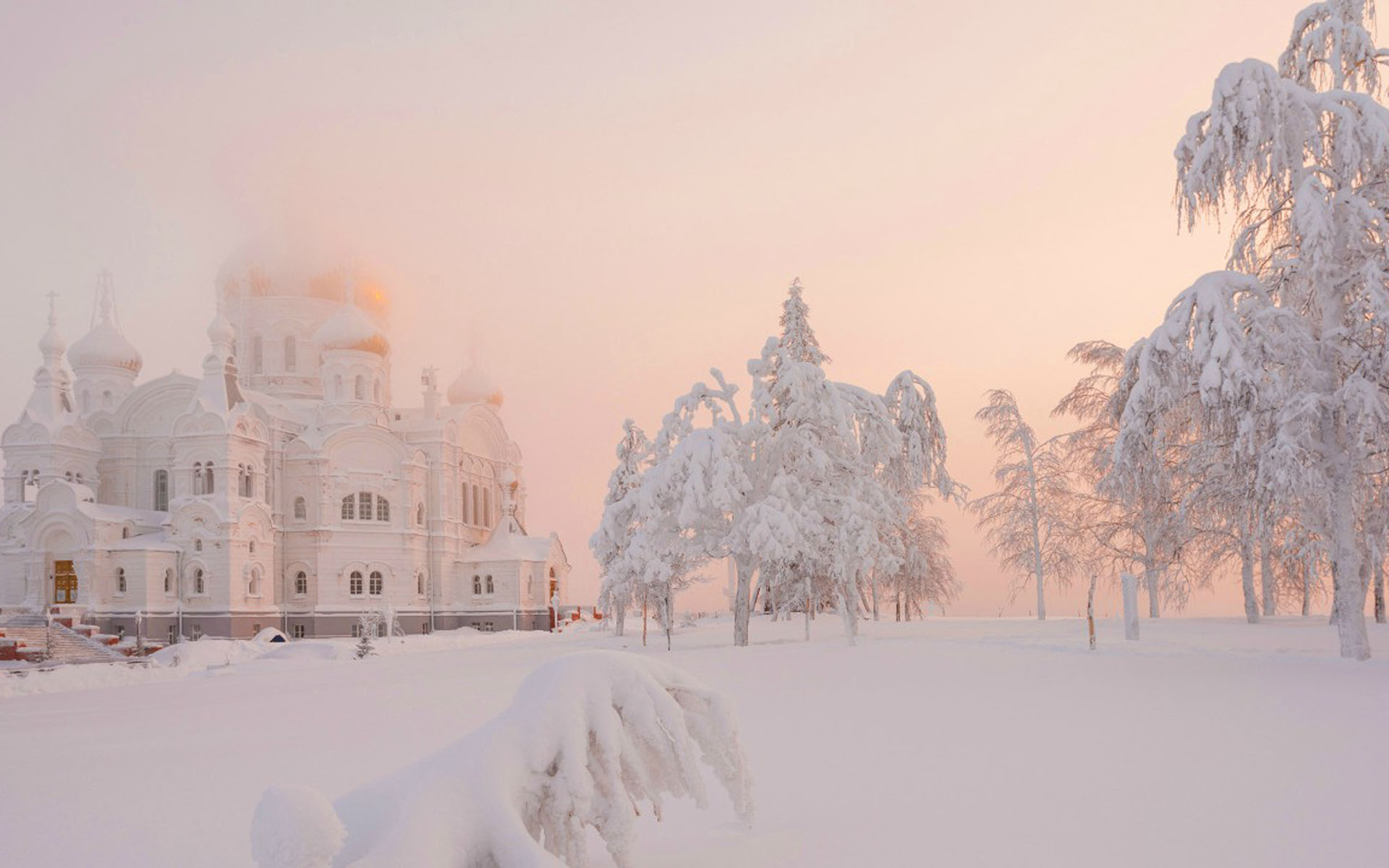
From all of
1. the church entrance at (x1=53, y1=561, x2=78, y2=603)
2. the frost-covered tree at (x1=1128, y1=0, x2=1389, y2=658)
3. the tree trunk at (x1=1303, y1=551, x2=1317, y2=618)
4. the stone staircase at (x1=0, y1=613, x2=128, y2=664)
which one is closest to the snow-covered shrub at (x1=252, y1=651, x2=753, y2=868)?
the frost-covered tree at (x1=1128, y1=0, x2=1389, y2=658)

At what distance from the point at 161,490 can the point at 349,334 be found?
14135mm

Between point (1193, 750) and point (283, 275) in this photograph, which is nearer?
point (1193, 750)

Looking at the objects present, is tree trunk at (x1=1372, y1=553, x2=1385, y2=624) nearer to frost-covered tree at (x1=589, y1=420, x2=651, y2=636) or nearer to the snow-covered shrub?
frost-covered tree at (x1=589, y1=420, x2=651, y2=636)

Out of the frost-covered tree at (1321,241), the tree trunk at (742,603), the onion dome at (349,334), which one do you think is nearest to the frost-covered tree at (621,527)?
the tree trunk at (742,603)

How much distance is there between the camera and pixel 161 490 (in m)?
59.6

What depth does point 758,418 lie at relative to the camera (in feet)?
94.2

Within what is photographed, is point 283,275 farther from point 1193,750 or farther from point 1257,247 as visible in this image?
point 1193,750

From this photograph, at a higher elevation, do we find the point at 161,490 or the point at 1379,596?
the point at 161,490

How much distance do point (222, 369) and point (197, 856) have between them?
181 feet

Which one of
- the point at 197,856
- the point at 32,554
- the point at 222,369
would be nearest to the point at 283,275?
the point at 222,369

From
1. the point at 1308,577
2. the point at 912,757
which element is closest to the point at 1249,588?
the point at 1308,577

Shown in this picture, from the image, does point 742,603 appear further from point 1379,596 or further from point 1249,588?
point 1379,596

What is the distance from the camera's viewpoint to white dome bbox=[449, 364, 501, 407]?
76125mm

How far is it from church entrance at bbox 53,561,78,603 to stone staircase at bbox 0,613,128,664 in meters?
6.17
